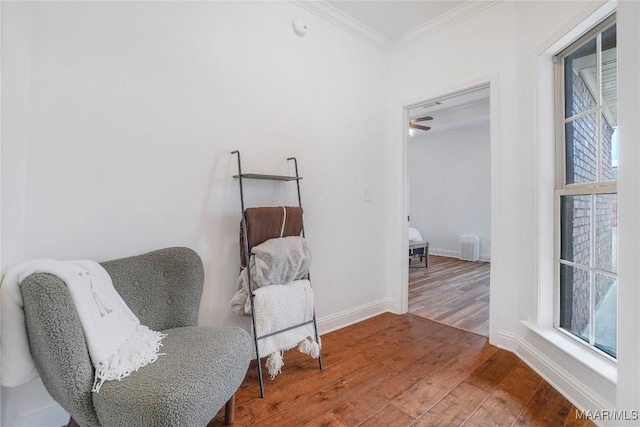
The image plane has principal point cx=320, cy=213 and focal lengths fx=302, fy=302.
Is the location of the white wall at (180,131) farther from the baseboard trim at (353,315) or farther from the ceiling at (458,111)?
the ceiling at (458,111)

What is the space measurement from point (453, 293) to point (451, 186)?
3.09m

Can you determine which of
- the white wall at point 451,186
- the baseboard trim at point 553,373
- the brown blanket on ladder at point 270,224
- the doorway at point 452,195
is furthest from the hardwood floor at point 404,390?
the white wall at point 451,186

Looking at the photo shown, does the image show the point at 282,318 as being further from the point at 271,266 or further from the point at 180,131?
the point at 180,131

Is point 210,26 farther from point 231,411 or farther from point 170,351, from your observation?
point 231,411

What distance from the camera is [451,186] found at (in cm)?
607

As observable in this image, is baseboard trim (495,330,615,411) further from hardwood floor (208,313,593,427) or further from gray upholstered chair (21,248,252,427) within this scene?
gray upholstered chair (21,248,252,427)

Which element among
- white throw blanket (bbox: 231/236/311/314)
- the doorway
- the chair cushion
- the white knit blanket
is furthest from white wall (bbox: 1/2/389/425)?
the doorway

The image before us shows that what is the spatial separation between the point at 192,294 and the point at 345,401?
96 centimetres

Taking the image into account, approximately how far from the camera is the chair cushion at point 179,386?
0.88 meters

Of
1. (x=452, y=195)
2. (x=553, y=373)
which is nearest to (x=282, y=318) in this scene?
(x=553, y=373)

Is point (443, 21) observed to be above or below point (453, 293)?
above

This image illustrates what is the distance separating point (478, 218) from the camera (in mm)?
5691

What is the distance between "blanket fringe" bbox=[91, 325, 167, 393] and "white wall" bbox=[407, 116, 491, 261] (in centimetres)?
568

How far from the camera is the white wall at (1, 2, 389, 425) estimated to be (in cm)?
131
